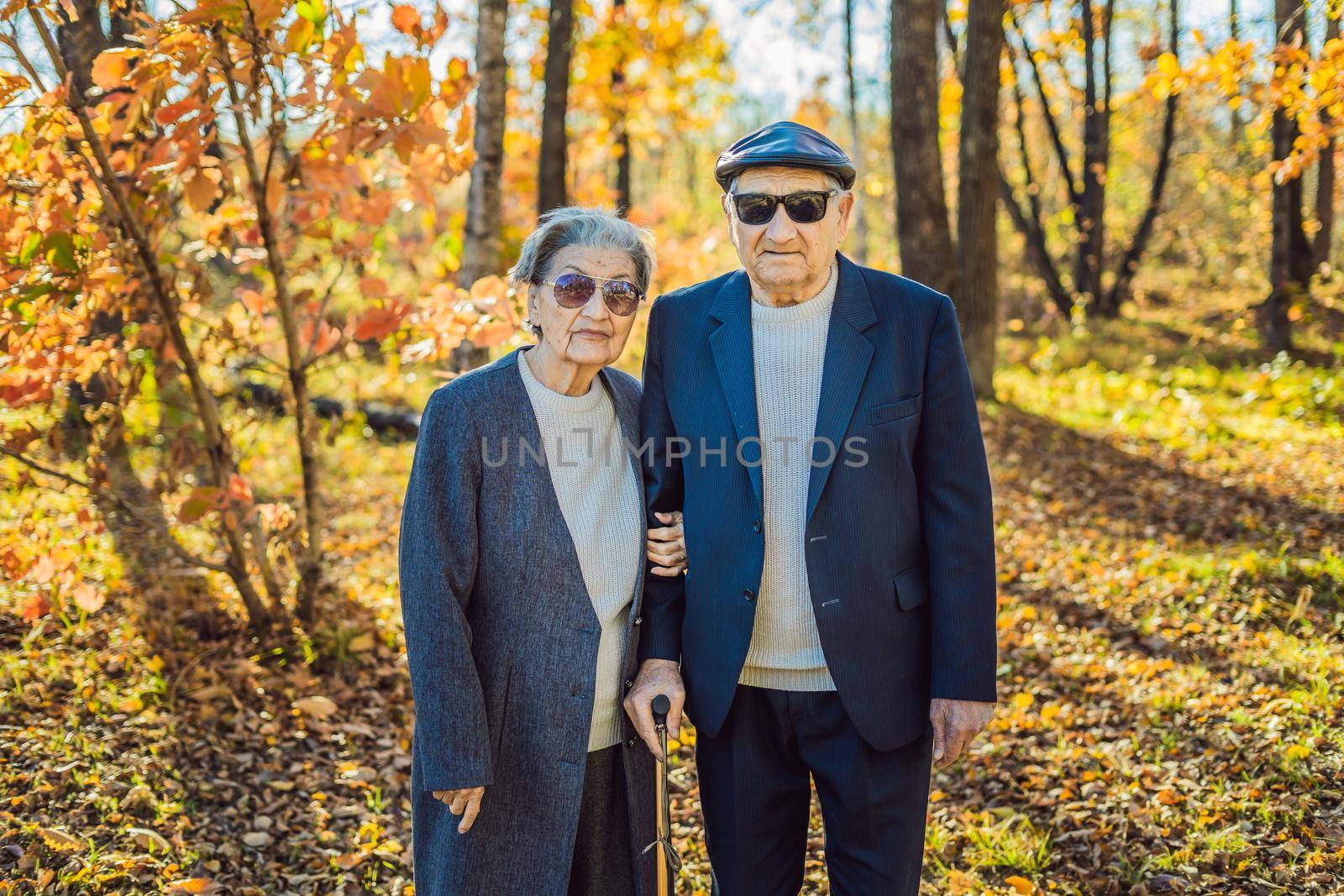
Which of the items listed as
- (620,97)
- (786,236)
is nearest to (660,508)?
(786,236)

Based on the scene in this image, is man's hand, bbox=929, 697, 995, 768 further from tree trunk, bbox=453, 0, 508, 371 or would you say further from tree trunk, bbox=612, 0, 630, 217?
tree trunk, bbox=612, 0, 630, 217

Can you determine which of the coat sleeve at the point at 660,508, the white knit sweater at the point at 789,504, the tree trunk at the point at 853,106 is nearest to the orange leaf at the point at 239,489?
the coat sleeve at the point at 660,508

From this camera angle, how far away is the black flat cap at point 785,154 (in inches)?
82.2

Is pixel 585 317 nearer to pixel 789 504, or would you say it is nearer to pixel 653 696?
pixel 789 504

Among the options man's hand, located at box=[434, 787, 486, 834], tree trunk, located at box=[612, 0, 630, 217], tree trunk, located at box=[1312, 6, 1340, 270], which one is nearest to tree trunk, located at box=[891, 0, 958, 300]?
tree trunk, located at box=[612, 0, 630, 217]

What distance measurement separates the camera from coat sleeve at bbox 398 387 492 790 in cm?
203

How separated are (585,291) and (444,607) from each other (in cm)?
80

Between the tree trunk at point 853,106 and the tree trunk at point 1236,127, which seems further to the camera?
the tree trunk at point 853,106

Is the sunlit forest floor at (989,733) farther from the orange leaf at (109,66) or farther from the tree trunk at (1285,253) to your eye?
the tree trunk at (1285,253)

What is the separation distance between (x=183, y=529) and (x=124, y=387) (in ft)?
6.68

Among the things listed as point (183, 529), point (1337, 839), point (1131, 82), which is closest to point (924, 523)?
point (1337, 839)

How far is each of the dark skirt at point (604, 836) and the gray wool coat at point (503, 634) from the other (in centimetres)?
11

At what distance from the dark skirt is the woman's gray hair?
108 cm

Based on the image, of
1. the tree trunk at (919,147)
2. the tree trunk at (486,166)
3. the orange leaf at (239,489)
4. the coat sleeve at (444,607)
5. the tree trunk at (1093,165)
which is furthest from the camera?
the tree trunk at (1093,165)
